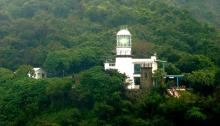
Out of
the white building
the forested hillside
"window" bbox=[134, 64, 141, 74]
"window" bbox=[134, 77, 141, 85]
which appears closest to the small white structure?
the forested hillside

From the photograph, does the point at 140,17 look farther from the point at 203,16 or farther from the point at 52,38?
the point at 203,16

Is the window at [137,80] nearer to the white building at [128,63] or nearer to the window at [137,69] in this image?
the white building at [128,63]

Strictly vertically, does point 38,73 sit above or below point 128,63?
below

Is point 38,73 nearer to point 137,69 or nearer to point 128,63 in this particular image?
point 128,63

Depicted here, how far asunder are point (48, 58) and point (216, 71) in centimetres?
1183

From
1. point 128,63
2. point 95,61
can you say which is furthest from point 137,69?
point 95,61

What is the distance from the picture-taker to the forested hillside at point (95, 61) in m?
31.5

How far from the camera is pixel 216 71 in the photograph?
1350 inches

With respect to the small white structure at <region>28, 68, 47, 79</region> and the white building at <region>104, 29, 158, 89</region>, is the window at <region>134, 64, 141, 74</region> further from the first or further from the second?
the small white structure at <region>28, 68, 47, 79</region>

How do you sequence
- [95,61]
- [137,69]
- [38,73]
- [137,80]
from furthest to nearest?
[38,73]
[95,61]
[137,69]
[137,80]

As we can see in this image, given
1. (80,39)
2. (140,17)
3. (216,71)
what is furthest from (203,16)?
(216,71)

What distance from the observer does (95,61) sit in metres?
40.1

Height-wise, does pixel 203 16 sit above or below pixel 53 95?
above

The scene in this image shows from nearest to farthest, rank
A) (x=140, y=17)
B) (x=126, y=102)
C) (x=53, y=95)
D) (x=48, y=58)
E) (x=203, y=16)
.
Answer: (x=126, y=102) → (x=53, y=95) → (x=48, y=58) → (x=140, y=17) → (x=203, y=16)
